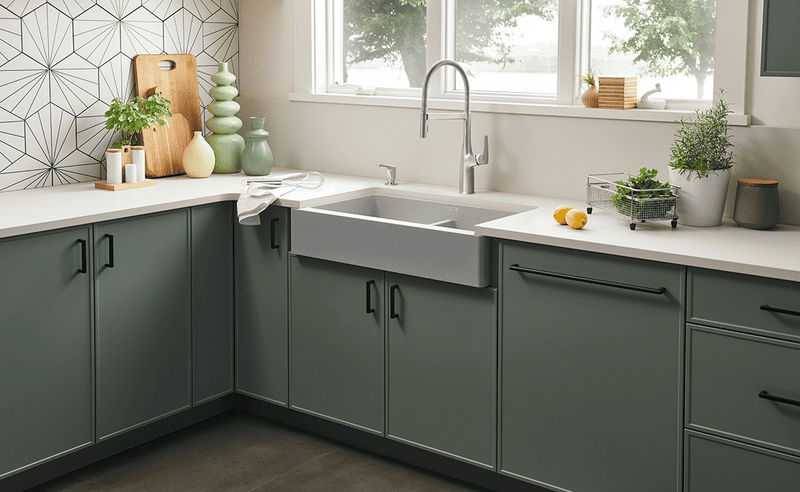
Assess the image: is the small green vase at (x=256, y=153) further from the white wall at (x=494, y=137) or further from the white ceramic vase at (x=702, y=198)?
the white ceramic vase at (x=702, y=198)

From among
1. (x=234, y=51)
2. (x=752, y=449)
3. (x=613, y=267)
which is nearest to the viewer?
(x=752, y=449)

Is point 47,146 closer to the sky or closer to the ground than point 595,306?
closer to the sky

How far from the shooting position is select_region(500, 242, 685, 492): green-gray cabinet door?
2371 millimetres

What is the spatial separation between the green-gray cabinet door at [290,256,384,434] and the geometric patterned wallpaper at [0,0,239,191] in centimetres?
110

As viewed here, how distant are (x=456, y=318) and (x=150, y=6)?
2004 millimetres

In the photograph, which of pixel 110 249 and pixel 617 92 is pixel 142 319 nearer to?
pixel 110 249

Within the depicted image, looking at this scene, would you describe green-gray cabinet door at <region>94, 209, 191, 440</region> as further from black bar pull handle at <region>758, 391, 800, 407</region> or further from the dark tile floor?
black bar pull handle at <region>758, 391, 800, 407</region>

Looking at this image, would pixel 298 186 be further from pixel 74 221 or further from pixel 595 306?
pixel 595 306

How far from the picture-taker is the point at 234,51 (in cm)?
407

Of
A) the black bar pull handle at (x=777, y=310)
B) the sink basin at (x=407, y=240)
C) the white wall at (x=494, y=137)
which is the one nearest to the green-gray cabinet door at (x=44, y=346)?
the sink basin at (x=407, y=240)

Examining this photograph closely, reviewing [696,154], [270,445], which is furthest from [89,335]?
[696,154]

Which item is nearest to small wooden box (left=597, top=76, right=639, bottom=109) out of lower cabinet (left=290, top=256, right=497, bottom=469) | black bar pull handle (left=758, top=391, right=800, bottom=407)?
lower cabinet (left=290, top=256, right=497, bottom=469)

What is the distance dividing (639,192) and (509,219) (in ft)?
1.36

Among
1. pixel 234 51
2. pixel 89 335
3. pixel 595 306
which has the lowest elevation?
pixel 89 335
